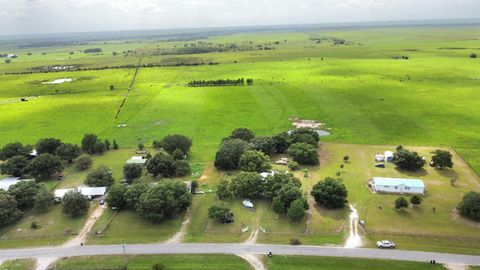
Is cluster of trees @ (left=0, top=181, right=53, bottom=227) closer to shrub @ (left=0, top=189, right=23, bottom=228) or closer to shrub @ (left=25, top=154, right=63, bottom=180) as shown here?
shrub @ (left=0, top=189, right=23, bottom=228)

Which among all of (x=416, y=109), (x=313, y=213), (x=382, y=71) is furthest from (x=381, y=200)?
(x=382, y=71)

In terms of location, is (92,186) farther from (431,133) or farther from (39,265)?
(431,133)

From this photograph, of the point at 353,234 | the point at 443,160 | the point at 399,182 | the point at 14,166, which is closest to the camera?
the point at 353,234

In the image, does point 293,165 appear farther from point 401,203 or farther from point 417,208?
point 417,208

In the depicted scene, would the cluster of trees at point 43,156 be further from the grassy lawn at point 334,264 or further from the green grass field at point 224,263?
the grassy lawn at point 334,264

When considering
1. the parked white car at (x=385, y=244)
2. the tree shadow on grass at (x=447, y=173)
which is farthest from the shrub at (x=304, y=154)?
the parked white car at (x=385, y=244)

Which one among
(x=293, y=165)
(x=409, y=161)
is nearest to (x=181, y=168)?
(x=293, y=165)

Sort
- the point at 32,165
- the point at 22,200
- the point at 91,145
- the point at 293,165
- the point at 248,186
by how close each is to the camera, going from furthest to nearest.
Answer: the point at 91,145 → the point at 293,165 → the point at 32,165 → the point at 248,186 → the point at 22,200
